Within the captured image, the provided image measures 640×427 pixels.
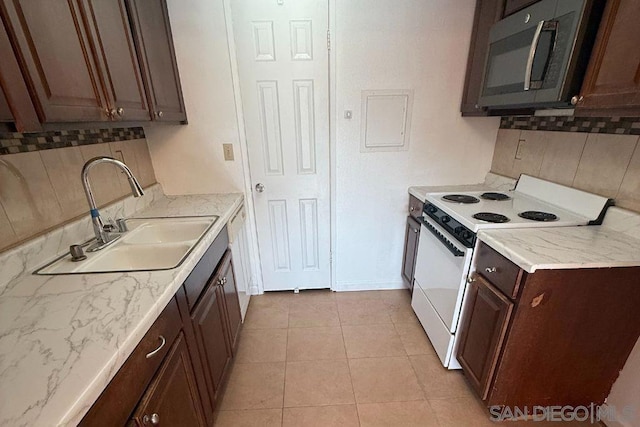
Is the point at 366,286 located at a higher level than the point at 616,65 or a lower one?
lower

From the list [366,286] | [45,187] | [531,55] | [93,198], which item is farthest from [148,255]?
[531,55]

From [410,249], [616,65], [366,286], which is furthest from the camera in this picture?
[366,286]

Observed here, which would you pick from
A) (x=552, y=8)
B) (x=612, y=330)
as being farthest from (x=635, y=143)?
(x=612, y=330)

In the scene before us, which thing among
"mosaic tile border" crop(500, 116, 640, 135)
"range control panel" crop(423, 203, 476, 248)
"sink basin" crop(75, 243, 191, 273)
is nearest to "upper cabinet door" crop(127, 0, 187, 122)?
"sink basin" crop(75, 243, 191, 273)

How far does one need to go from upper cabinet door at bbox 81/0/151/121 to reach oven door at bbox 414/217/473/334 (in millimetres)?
1741

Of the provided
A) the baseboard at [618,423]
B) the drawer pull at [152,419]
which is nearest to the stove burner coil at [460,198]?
the baseboard at [618,423]

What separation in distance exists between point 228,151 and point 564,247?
1994 millimetres

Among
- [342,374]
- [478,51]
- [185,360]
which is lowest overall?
[342,374]

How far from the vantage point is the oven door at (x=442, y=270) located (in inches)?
58.1

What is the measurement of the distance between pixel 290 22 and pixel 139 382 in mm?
2028

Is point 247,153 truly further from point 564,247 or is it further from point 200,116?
point 564,247

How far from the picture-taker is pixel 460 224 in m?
1.50

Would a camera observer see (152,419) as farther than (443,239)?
No

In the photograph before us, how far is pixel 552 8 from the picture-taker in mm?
1185
